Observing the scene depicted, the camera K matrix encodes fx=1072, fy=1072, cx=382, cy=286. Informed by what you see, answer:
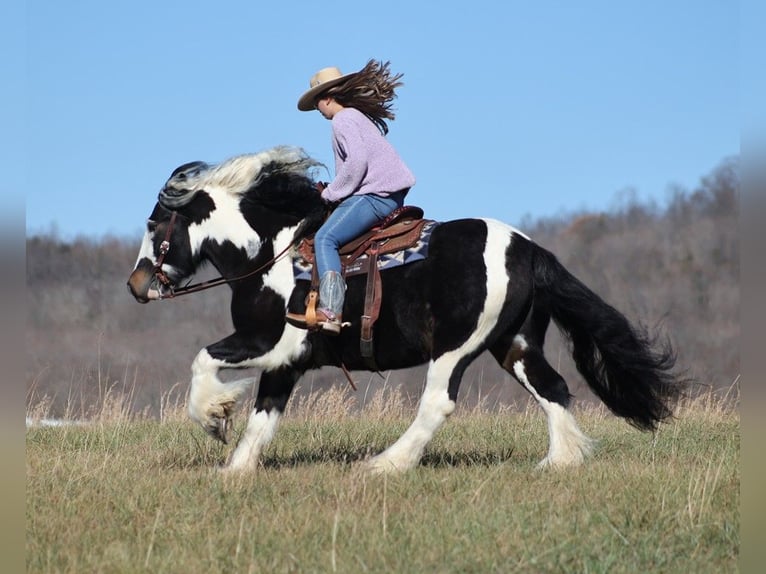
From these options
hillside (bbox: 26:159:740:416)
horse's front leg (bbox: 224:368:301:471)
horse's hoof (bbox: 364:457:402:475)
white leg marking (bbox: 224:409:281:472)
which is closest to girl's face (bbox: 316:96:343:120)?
horse's front leg (bbox: 224:368:301:471)

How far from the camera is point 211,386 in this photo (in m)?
7.38

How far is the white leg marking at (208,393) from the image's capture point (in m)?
7.36

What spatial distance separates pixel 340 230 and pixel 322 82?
1.12 m

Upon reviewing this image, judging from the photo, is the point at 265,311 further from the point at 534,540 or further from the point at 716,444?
the point at 716,444

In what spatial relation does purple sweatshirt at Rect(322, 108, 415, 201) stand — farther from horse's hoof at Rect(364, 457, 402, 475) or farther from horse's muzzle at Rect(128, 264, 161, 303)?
horse's hoof at Rect(364, 457, 402, 475)

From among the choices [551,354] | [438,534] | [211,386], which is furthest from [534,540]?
[551,354]

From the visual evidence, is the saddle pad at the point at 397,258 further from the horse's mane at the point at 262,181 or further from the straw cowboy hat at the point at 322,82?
the straw cowboy hat at the point at 322,82

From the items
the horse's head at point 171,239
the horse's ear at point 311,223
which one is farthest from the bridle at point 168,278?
the horse's ear at point 311,223

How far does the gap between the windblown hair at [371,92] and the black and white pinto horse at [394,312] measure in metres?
0.57

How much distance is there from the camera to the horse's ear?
7625 millimetres

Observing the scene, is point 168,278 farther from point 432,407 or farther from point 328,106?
point 432,407

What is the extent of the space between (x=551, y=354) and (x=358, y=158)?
23.7 m

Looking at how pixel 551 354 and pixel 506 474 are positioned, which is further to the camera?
pixel 551 354

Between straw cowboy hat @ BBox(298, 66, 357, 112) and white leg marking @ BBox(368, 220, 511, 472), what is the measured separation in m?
1.61
